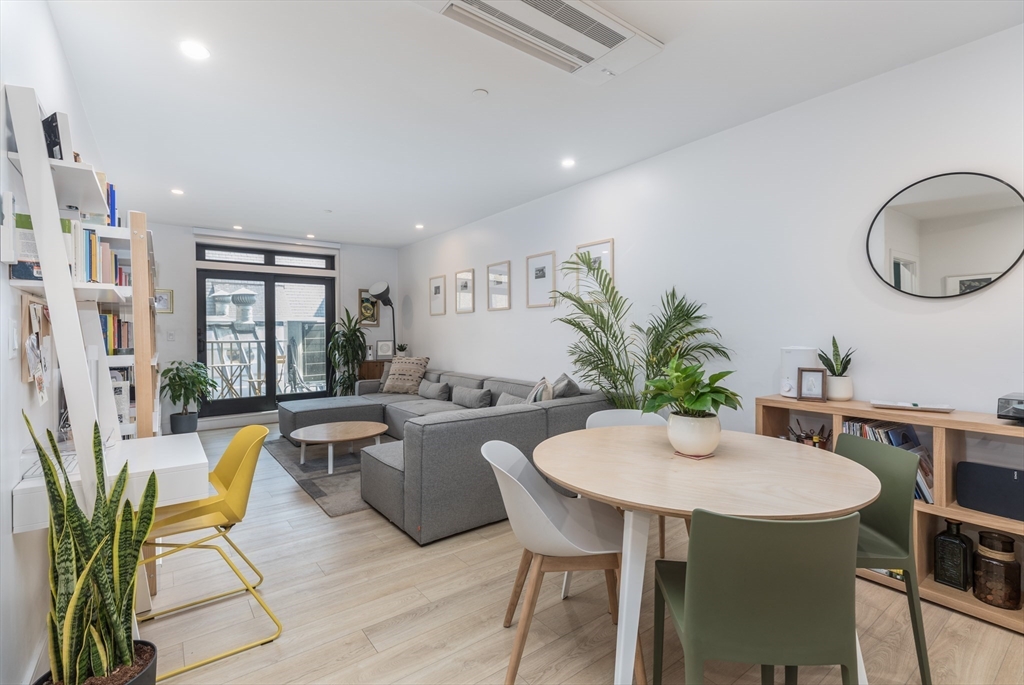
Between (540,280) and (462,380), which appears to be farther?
(462,380)

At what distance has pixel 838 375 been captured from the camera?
263 centimetres

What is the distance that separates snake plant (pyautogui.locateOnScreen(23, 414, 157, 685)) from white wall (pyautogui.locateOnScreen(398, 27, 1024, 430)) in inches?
128

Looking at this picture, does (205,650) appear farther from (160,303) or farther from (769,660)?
(160,303)

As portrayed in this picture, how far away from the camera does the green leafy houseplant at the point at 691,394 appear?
1722mm

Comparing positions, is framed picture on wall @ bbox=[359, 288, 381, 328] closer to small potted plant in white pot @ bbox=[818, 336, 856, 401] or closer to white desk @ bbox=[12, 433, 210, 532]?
white desk @ bbox=[12, 433, 210, 532]

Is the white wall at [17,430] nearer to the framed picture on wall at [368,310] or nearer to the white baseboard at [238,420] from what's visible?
the white baseboard at [238,420]

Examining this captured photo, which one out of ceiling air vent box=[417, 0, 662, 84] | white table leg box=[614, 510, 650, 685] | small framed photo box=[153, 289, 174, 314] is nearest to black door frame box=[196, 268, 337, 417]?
small framed photo box=[153, 289, 174, 314]

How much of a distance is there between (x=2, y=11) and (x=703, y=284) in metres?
3.56

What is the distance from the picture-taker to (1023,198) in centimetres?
211

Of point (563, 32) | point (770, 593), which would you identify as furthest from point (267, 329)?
point (770, 593)

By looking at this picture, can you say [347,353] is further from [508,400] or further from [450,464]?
[450,464]

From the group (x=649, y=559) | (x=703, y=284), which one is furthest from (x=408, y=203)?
(x=649, y=559)

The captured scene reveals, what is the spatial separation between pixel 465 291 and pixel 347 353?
2183 millimetres

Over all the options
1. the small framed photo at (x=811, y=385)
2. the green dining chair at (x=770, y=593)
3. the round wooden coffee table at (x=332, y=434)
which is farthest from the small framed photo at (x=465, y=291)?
the green dining chair at (x=770, y=593)
